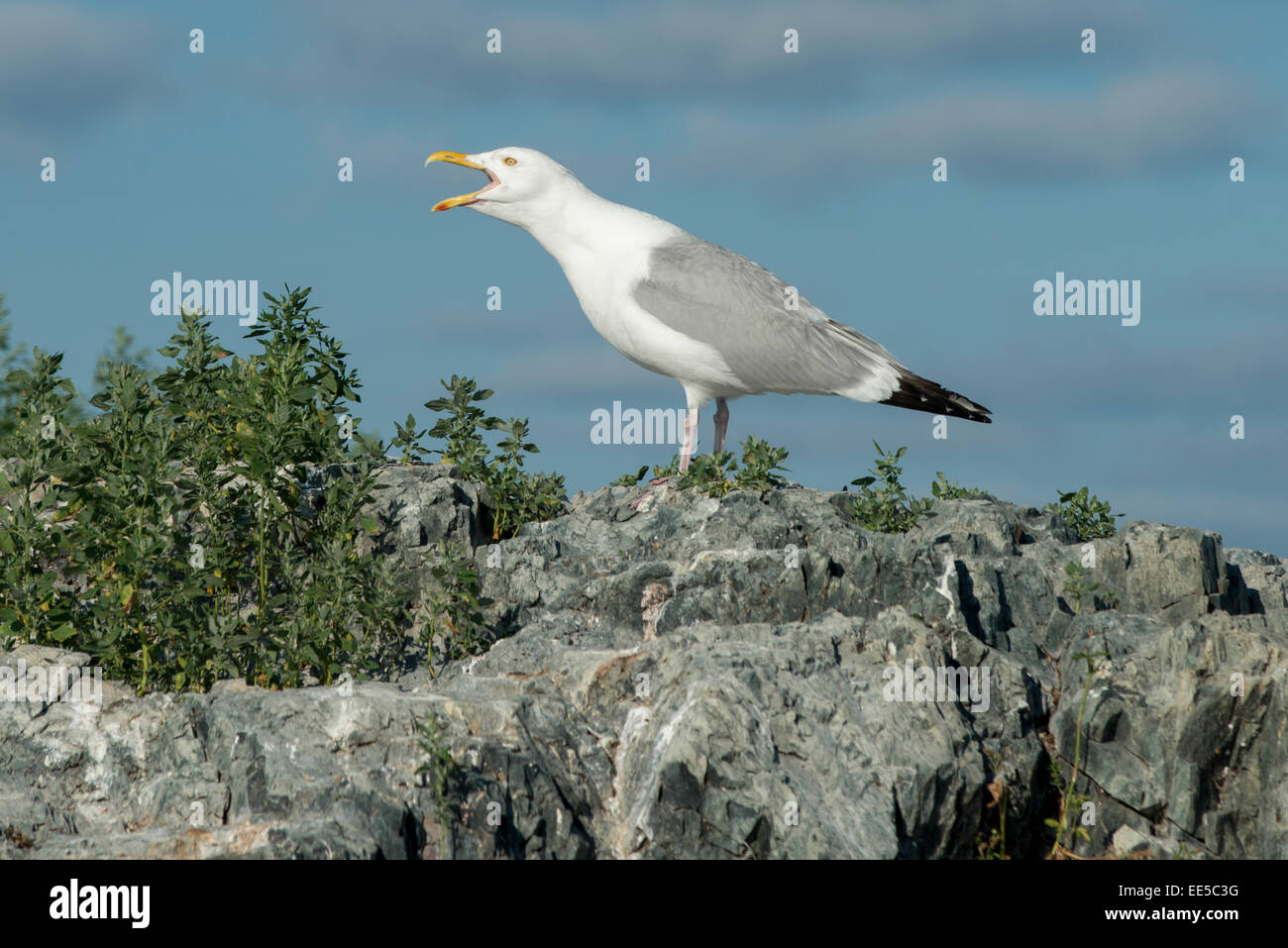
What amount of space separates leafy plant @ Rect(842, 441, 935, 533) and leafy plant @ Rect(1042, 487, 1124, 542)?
190 cm

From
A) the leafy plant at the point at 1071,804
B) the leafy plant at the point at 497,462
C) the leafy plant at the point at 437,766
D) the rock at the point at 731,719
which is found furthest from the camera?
the leafy plant at the point at 497,462

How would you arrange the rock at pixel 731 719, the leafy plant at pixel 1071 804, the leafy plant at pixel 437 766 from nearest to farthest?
the leafy plant at pixel 437 766 → the rock at pixel 731 719 → the leafy plant at pixel 1071 804

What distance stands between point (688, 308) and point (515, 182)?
2314 mm

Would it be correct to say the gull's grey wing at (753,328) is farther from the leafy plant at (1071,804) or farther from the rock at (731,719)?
the leafy plant at (1071,804)

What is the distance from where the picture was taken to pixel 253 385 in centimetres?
1051

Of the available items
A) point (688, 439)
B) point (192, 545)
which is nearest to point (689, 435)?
point (688, 439)

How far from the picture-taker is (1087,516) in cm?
1288

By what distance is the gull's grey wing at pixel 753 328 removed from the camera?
12.5 meters

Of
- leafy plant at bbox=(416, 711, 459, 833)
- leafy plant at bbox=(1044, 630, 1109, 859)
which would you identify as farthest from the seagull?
leafy plant at bbox=(416, 711, 459, 833)

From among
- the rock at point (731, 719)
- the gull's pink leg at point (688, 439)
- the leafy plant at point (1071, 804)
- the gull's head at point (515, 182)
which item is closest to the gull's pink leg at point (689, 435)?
the gull's pink leg at point (688, 439)

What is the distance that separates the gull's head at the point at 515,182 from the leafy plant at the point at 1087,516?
5.87 metres

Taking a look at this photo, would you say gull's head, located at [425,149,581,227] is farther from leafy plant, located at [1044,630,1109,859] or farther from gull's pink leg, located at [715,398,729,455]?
leafy plant, located at [1044,630,1109,859]

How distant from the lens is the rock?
7535 millimetres

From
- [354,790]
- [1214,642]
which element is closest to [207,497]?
[354,790]
